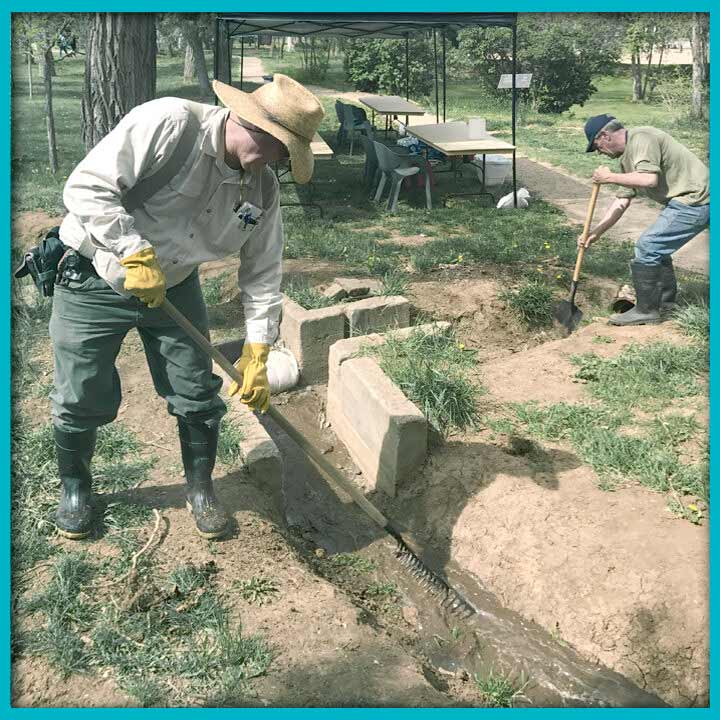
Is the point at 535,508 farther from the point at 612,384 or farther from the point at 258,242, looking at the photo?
the point at 258,242

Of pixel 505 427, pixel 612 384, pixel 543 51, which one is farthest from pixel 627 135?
pixel 543 51

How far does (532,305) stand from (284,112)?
12.7ft

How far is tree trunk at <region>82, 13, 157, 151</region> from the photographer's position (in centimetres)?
578

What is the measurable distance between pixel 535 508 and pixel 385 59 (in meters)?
18.6

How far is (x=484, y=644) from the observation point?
12.1 feet

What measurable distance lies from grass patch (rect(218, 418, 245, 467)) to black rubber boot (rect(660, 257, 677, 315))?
3633mm

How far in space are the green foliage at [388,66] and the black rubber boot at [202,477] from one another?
60.5 ft

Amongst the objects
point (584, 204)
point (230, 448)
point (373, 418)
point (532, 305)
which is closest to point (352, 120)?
point (584, 204)

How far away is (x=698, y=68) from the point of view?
16781 mm

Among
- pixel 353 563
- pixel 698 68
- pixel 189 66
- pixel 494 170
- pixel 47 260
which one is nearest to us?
pixel 47 260

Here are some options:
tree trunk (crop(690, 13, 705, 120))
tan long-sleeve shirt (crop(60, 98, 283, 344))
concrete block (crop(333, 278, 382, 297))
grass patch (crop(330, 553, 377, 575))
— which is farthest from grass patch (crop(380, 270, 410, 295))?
tree trunk (crop(690, 13, 705, 120))

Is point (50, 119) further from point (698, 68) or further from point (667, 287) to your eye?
point (698, 68)

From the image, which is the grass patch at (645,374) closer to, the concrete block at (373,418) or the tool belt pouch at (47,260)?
the concrete block at (373,418)

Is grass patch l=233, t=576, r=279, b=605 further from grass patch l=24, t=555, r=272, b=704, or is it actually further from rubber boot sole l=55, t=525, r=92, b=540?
rubber boot sole l=55, t=525, r=92, b=540
